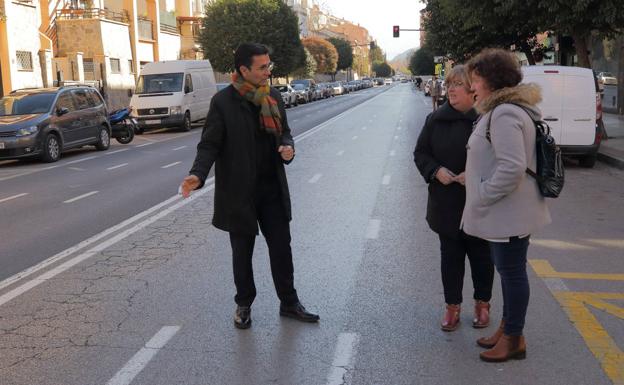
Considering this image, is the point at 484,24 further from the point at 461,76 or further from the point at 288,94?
the point at 288,94

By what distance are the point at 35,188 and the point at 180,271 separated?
6459 millimetres

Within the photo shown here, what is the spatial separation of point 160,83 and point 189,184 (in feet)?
67.8

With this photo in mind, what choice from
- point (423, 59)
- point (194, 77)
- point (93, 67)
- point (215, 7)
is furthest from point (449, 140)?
point (423, 59)

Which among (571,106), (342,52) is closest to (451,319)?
(571,106)

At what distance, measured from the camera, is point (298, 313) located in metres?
4.57

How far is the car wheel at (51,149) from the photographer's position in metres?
15.0

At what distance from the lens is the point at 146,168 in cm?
1356

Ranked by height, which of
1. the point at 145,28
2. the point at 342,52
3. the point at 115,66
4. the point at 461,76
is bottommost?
the point at 461,76

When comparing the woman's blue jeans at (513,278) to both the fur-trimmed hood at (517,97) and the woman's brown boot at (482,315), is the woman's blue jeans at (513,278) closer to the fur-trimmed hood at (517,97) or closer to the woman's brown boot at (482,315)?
the woman's brown boot at (482,315)

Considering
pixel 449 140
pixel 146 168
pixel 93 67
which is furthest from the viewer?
pixel 93 67

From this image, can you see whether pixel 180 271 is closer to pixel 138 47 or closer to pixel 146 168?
pixel 146 168

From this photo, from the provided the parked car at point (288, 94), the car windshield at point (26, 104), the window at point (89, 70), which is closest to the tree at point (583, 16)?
the car windshield at point (26, 104)

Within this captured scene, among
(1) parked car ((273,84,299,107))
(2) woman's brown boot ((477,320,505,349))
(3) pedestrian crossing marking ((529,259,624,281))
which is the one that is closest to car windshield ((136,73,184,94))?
(1) parked car ((273,84,299,107))

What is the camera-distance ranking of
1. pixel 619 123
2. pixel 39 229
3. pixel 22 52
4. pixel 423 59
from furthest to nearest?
pixel 423 59 → pixel 22 52 → pixel 619 123 → pixel 39 229
